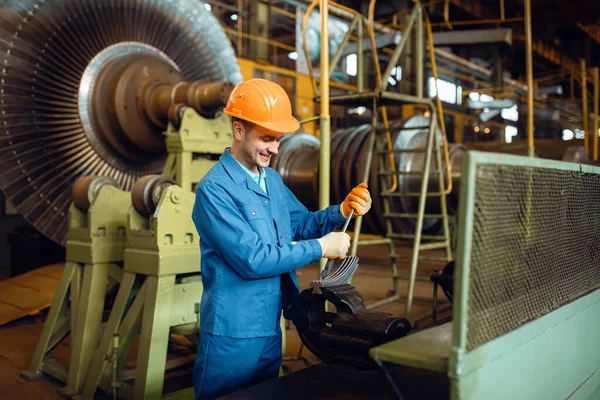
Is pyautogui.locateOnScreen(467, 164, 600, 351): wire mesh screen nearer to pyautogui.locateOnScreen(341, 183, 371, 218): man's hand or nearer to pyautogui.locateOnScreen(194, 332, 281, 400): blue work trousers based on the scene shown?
pyautogui.locateOnScreen(341, 183, 371, 218): man's hand

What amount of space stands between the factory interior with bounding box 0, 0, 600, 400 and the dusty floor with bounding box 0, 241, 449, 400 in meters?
0.02

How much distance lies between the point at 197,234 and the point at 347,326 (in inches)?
53.6

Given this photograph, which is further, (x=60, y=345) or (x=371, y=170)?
(x=371, y=170)

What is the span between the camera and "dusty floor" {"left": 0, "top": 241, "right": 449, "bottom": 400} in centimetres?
290

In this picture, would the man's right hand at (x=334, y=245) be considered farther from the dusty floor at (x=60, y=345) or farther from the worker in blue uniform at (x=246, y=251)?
the dusty floor at (x=60, y=345)

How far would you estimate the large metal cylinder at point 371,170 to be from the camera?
4.47m

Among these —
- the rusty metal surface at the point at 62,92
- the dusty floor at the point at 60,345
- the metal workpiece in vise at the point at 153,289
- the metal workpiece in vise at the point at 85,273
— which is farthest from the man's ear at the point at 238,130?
the rusty metal surface at the point at 62,92

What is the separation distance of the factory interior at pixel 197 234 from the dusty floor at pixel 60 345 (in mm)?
19

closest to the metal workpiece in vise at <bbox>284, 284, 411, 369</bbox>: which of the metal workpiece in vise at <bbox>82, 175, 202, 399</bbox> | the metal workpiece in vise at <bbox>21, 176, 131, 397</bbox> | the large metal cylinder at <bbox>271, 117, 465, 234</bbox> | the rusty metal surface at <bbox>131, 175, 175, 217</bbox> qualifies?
the metal workpiece in vise at <bbox>82, 175, 202, 399</bbox>

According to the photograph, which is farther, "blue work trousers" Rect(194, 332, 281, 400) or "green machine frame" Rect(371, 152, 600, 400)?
"blue work trousers" Rect(194, 332, 281, 400)

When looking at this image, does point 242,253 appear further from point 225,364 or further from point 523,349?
point 523,349

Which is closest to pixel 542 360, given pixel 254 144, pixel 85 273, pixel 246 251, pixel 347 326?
pixel 347 326

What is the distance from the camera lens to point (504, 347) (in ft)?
3.81

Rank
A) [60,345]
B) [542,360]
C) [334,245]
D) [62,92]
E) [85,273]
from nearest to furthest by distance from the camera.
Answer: [542,360], [334,245], [85,273], [62,92], [60,345]
